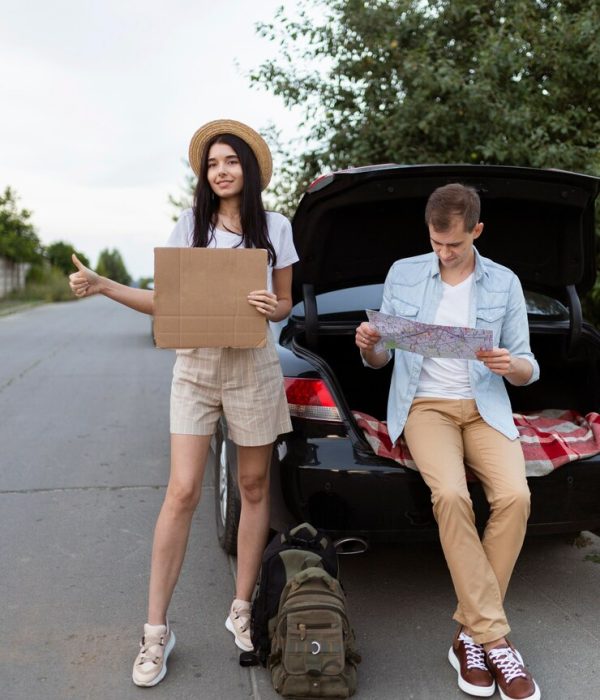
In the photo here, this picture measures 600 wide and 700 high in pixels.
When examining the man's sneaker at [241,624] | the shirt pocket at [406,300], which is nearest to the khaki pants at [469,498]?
the shirt pocket at [406,300]

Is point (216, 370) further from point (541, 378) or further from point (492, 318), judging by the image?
point (541, 378)

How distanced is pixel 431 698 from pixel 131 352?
38.7 feet

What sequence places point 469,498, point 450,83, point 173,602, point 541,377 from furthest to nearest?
point 450,83, point 541,377, point 173,602, point 469,498

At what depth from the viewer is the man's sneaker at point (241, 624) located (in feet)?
10.2

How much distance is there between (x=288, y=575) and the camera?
2.97m

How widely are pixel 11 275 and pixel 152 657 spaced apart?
1846 inches

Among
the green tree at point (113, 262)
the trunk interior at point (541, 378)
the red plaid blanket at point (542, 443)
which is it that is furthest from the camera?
the green tree at point (113, 262)

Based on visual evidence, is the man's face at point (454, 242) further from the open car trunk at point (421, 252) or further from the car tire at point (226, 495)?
the car tire at point (226, 495)

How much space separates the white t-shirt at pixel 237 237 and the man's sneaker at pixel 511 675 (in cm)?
156

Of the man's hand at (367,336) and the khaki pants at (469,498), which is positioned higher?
the man's hand at (367,336)

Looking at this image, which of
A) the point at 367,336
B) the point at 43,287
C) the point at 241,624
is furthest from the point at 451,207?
the point at 43,287

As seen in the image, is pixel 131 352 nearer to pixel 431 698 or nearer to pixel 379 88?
pixel 379 88

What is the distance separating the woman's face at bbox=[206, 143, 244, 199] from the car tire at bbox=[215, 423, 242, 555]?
1.32m

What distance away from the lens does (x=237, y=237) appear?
296 centimetres
